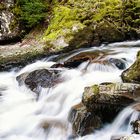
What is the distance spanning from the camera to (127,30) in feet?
44.5

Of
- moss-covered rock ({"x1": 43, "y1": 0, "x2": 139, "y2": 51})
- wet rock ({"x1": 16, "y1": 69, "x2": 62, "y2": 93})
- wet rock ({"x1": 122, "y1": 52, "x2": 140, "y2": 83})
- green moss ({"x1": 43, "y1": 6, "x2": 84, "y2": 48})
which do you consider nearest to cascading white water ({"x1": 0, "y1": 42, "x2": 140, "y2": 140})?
wet rock ({"x1": 16, "y1": 69, "x2": 62, "y2": 93})

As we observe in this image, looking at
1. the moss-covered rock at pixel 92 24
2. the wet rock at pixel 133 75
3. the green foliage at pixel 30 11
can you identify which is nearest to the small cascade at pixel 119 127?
the wet rock at pixel 133 75

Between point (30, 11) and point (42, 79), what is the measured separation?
15.6 ft

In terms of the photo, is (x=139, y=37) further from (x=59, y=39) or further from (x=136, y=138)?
(x=136, y=138)

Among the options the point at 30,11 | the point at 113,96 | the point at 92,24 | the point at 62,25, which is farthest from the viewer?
the point at 30,11

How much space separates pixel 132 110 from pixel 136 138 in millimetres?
1182

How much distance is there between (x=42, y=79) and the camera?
1051cm

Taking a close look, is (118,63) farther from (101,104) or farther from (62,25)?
(62,25)

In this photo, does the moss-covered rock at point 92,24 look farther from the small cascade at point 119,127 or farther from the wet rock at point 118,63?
the small cascade at point 119,127

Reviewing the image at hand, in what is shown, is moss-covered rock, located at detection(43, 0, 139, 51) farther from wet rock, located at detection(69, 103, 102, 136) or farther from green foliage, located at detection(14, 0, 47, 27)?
wet rock, located at detection(69, 103, 102, 136)

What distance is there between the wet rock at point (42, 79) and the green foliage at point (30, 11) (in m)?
4.10

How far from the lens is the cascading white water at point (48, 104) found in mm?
8936

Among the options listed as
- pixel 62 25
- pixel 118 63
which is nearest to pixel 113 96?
pixel 118 63

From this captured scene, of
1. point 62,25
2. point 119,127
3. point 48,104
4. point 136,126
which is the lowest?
point 119,127
